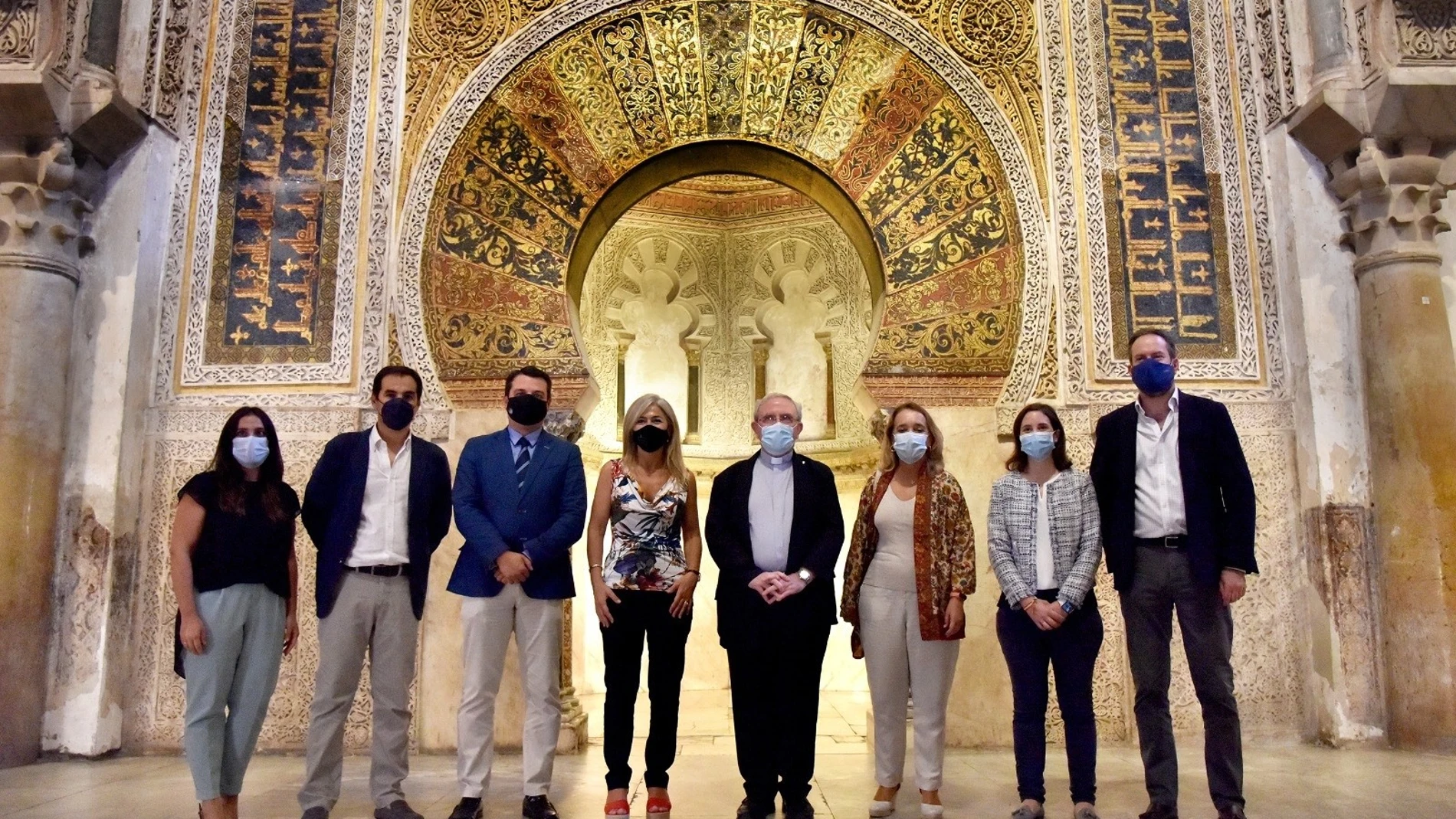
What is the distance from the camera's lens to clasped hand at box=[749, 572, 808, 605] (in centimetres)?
337

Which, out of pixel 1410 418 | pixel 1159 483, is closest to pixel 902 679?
pixel 1159 483

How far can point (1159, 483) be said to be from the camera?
3342 millimetres

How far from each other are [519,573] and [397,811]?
0.88 metres

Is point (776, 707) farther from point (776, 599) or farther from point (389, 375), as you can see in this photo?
point (389, 375)

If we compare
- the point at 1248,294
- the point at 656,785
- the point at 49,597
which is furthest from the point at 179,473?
the point at 1248,294

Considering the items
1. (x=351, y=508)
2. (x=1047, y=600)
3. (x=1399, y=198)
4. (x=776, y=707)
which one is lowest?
(x=776, y=707)

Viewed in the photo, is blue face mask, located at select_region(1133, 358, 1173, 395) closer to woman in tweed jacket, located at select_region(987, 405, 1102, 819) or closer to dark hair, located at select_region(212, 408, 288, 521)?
woman in tweed jacket, located at select_region(987, 405, 1102, 819)

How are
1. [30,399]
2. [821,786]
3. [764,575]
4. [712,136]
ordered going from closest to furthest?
1. [764,575]
2. [821,786]
3. [30,399]
4. [712,136]

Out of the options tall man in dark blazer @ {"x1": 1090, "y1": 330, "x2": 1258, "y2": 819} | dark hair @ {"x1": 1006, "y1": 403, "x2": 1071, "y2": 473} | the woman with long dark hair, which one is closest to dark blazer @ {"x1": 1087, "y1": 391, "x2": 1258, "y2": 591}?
tall man in dark blazer @ {"x1": 1090, "y1": 330, "x2": 1258, "y2": 819}

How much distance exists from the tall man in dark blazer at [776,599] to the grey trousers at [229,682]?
1.43m

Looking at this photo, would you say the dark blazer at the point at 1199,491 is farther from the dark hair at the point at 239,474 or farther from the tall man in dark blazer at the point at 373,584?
the dark hair at the point at 239,474

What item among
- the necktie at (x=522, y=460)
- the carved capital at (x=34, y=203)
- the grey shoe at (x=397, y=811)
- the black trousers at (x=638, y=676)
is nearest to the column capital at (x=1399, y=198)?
the black trousers at (x=638, y=676)

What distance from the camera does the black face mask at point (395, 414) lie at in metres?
3.49

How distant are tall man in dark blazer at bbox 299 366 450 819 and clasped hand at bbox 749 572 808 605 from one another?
1.16 metres
